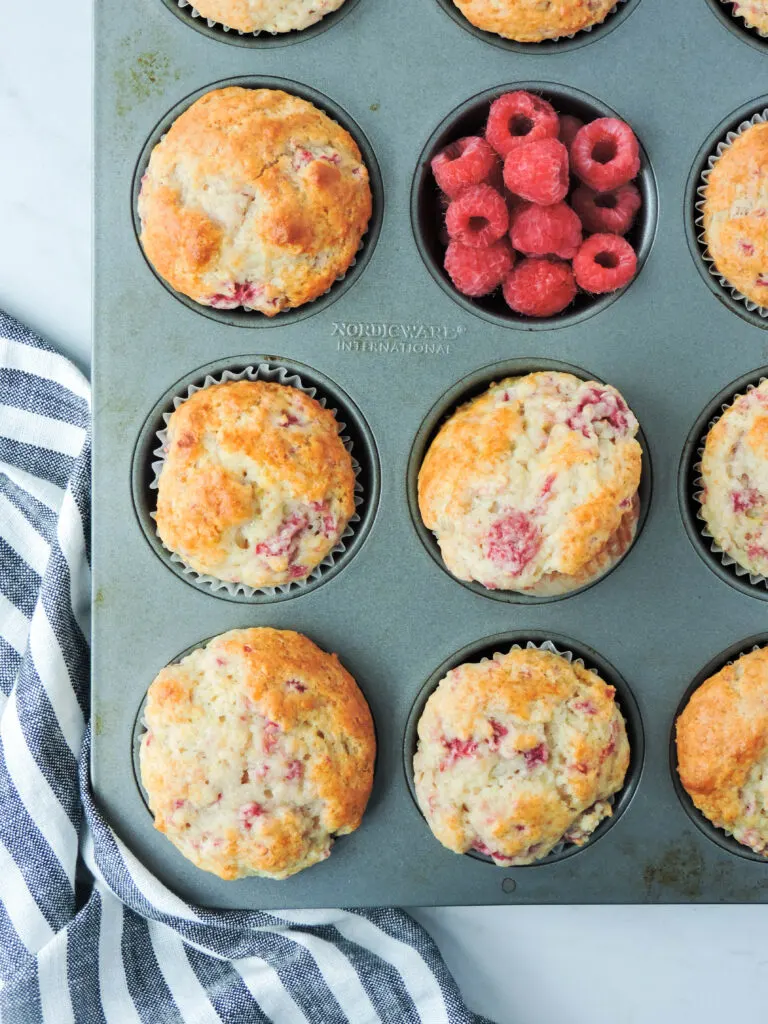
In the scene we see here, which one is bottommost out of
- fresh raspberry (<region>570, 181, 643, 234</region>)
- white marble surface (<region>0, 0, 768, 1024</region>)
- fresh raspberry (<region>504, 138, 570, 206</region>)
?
white marble surface (<region>0, 0, 768, 1024</region>)

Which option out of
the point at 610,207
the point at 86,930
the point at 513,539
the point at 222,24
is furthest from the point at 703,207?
the point at 86,930

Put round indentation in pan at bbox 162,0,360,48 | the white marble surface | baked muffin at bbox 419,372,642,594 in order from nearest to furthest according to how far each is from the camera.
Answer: baked muffin at bbox 419,372,642,594 < round indentation in pan at bbox 162,0,360,48 < the white marble surface

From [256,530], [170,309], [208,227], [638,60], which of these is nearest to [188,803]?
[256,530]

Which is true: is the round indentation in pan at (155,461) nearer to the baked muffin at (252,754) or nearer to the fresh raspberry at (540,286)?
the baked muffin at (252,754)

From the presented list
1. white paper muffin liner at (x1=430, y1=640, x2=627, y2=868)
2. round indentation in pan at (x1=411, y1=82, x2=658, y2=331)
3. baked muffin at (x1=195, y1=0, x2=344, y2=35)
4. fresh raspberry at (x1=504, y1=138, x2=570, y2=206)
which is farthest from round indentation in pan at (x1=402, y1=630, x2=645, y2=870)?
baked muffin at (x1=195, y1=0, x2=344, y2=35)

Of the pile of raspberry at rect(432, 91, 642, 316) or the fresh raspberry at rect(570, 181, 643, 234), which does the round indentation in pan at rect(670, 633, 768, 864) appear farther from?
the fresh raspberry at rect(570, 181, 643, 234)

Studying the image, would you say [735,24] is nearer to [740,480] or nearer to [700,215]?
[700,215]

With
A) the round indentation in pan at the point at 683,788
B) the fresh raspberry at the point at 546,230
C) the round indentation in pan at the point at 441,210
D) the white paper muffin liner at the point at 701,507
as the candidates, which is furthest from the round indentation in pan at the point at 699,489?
the fresh raspberry at the point at 546,230
